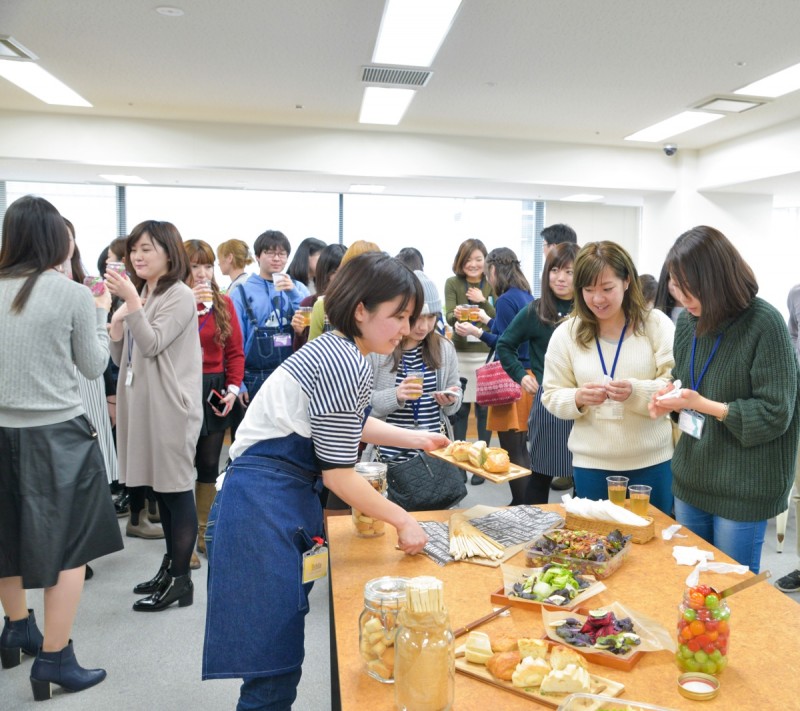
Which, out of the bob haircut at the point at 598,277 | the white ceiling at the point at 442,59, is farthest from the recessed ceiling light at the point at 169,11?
the bob haircut at the point at 598,277

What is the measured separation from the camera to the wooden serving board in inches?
43.0

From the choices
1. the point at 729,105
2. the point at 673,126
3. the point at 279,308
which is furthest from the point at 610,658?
the point at 673,126

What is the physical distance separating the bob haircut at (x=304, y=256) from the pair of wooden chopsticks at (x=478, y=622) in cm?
358

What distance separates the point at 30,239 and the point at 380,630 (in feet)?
5.72

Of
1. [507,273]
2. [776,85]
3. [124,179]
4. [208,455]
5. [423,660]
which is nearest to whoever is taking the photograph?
[423,660]

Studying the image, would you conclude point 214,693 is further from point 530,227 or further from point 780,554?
point 530,227

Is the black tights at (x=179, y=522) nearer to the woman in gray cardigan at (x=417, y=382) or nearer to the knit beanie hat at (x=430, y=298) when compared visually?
the woman in gray cardigan at (x=417, y=382)

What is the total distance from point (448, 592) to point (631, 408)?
101cm

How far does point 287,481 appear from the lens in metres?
1.53

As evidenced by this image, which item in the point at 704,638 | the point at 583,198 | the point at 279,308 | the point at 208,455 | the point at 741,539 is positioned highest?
the point at 583,198

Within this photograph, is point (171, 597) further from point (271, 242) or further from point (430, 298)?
point (271, 242)

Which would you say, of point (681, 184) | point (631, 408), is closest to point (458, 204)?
point (681, 184)

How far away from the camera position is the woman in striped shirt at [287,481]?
1477mm

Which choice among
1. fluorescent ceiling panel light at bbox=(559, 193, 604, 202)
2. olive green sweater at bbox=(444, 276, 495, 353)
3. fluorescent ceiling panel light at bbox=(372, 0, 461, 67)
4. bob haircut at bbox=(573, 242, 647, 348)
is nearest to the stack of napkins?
bob haircut at bbox=(573, 242, 647, 348)
